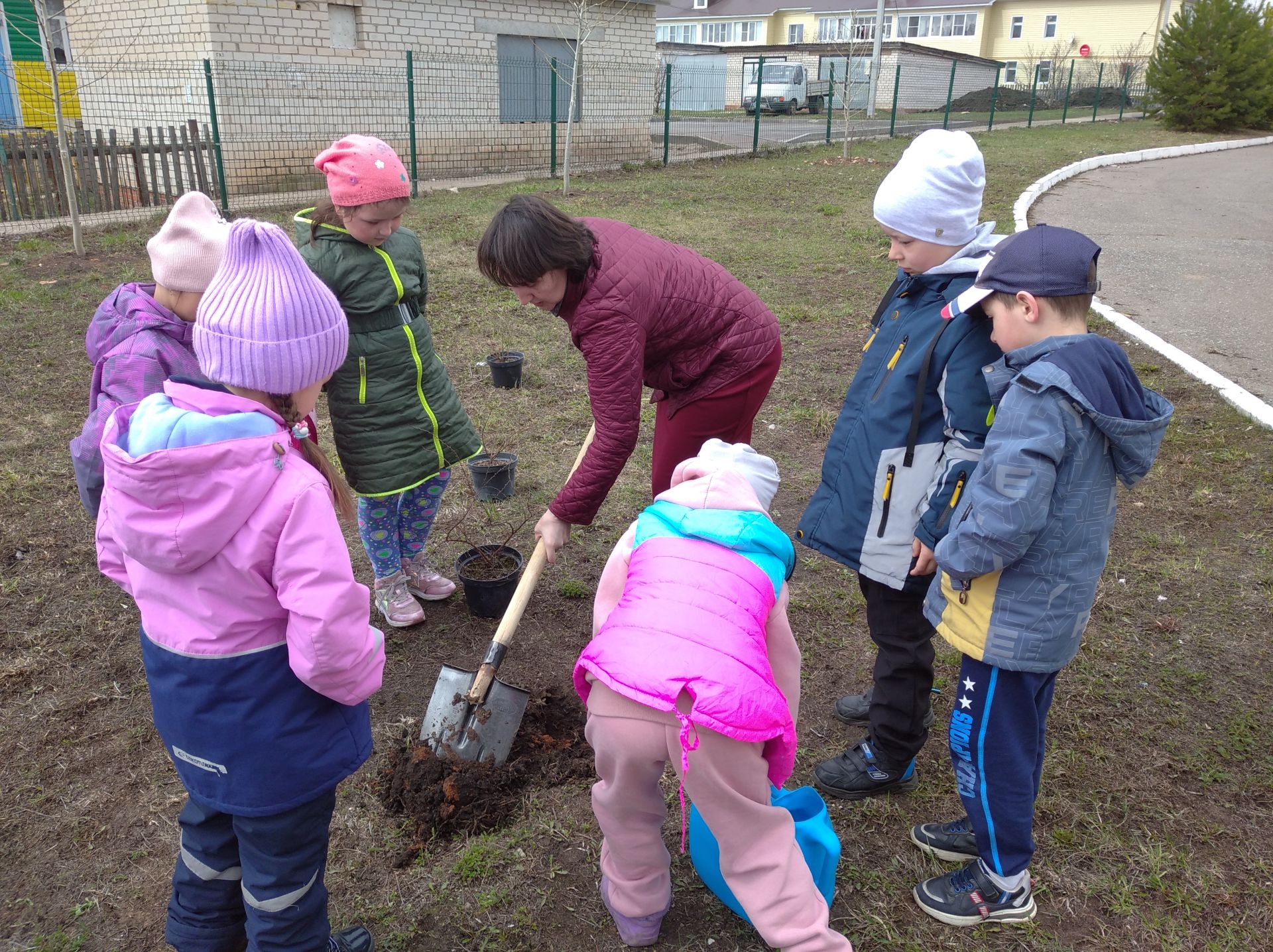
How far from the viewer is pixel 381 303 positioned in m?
3.06

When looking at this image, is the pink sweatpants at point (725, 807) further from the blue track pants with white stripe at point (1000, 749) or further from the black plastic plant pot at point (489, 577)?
the black plastic plant pot at point (489, 577)

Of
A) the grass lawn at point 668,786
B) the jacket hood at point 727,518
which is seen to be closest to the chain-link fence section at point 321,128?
the grass lawn at point 668,786

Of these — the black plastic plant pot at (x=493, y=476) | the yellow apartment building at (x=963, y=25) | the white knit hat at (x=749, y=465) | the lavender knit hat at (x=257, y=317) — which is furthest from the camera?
the yellow apartment building at (x=963, y=25)

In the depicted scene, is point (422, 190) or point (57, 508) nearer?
point (57, 508)

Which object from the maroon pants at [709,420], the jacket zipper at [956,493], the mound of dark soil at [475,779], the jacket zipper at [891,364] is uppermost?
the jacket zipper at [891,364]

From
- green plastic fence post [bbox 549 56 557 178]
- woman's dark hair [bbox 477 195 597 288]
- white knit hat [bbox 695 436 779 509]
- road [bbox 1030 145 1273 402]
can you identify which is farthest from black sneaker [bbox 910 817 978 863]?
green plastic fence post [bbox 549 56 557 178]

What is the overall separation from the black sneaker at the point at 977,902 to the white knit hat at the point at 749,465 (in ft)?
3.57

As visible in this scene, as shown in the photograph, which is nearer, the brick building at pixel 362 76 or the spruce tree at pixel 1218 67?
the brick building at pixel 362 76

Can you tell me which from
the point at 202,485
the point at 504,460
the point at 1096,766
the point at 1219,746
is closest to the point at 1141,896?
the point at 1096,766

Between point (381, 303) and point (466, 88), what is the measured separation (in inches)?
551

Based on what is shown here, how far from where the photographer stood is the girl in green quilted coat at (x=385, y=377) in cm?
289

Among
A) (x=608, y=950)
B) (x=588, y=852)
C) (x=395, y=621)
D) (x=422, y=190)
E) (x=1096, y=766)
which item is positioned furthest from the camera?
(x=422, y=190)

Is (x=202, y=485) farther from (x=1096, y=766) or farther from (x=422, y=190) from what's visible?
(x=422, y=190)

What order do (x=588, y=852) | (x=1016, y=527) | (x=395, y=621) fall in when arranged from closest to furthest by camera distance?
(x=1016, y=527) < (x=588, y=852) < (x=395, y=621)
